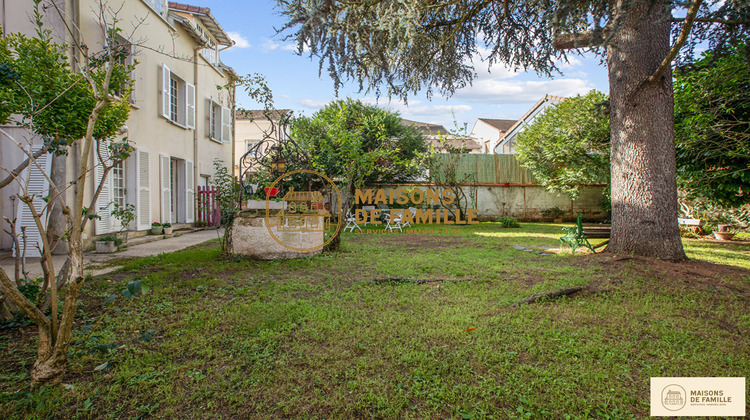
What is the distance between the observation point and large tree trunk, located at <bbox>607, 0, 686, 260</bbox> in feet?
17.3

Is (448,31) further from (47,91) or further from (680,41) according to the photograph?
(47,91)

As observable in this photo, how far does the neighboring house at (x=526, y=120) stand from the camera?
18.0m

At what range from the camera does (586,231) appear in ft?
21.6

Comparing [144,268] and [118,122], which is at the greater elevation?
[118,122]

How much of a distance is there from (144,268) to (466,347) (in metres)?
4.76

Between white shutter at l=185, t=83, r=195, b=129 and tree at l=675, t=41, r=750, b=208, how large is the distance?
11745 mm

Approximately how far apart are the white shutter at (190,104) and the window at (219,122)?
1.65m

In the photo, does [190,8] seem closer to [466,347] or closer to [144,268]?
[144,268]

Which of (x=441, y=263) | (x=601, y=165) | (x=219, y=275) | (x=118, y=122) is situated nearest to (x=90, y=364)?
(x=219, y=275)

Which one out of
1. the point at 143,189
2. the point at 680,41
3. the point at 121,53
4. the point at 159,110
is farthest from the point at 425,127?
the point at 121,53

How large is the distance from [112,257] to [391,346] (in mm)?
5668

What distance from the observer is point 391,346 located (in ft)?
8.86

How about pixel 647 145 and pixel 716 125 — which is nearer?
pixel 647 145

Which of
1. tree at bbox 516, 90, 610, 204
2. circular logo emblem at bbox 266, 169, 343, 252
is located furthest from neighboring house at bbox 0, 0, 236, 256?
tree at bbox 516, 90, 610, 204
